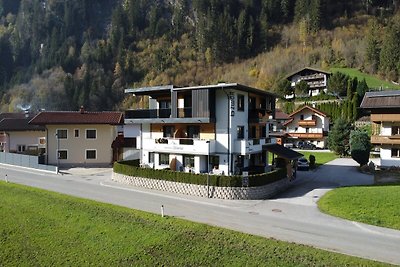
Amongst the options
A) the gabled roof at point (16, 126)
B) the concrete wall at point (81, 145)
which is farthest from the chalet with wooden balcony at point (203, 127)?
the gabled roof at point (16, 126)

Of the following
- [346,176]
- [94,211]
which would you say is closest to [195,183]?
[94,211]

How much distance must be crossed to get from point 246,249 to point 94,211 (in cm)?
1141

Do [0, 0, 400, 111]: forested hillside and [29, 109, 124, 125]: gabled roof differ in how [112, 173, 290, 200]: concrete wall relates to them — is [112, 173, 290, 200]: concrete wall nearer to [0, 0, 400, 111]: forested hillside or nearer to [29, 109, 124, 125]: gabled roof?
[29, 109, 124, 125]: gabled roof

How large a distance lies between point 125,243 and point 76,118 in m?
29.9

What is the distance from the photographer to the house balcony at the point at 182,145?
1190 inches

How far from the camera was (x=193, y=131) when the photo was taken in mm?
32875

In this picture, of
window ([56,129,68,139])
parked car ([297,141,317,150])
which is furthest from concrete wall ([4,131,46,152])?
parked car ([297,141,317,150])

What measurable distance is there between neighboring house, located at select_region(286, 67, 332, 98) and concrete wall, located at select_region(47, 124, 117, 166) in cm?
5502

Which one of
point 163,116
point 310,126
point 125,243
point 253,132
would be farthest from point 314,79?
point 125,243

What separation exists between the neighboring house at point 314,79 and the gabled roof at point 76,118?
177 feet

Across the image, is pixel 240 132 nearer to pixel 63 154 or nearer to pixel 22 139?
pixel 63 154

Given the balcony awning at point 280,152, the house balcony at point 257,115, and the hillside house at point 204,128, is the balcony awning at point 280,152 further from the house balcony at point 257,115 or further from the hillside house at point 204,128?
the house balcony at point 257,115

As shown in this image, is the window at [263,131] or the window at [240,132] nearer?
the window at [240,132]

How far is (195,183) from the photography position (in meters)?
28.0
